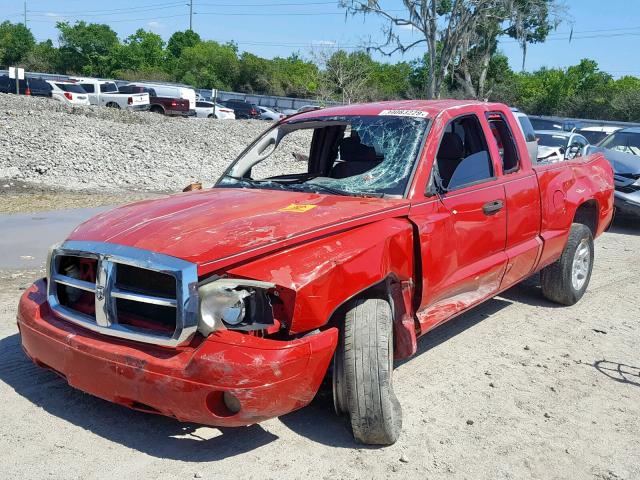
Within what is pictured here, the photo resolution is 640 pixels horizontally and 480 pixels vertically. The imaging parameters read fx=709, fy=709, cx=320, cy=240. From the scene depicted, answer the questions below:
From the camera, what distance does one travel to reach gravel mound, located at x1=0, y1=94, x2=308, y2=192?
46.1 ft

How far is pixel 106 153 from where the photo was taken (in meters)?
15.7

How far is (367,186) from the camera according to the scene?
→ 15.5ft

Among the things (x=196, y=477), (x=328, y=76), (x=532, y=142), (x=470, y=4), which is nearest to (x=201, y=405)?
(x=196, y=477)

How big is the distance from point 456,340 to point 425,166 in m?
1.69

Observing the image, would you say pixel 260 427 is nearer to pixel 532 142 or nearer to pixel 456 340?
pixel 456 340

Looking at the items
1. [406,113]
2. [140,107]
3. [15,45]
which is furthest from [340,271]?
[15,45]

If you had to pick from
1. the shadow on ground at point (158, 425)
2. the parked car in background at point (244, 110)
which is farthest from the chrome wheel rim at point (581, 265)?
the parked car in background at point (244, 110)

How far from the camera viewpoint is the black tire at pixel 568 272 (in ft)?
21.6

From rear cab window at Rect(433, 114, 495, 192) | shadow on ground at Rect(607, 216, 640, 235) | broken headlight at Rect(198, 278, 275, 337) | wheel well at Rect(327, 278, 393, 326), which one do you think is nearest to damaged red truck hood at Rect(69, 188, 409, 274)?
broken headlight at Rect(198, 278, 275, 337)

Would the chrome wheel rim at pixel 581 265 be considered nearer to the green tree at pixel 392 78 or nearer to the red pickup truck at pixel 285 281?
the red pickup truck at pixel 285 281

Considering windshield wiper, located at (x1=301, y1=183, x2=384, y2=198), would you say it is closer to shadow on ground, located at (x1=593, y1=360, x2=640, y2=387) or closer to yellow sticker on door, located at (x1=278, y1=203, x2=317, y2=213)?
yellow sticker on door, located at (x1=278, y1=203, x2=317, y2=213)

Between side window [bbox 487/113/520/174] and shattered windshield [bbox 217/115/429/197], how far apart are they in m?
1.06

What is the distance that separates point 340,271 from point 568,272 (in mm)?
3638

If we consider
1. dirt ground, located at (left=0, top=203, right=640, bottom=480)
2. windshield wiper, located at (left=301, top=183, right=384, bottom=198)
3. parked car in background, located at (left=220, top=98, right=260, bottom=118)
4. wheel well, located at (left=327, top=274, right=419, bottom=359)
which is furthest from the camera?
parked car in background, located at (left=220, top=98, right=260, bottom=118)
